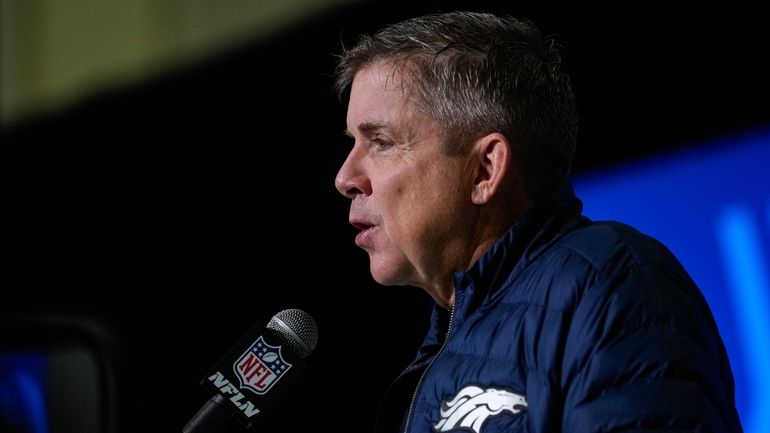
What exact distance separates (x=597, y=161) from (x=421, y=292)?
0.89 m

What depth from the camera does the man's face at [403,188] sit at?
170cm

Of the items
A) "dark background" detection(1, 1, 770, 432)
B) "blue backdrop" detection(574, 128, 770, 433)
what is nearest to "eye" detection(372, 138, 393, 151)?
"blue backdrop" detection(574, 128, 770, 433)

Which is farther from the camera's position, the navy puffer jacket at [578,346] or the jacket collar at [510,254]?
the jacket collar at [510,254]

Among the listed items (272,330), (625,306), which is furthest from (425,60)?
(625,306)

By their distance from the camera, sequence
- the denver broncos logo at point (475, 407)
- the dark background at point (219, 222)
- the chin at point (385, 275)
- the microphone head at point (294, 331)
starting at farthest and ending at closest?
1. the dark background at point (219, 222)
2. the chin at point (385, 275)
3. the microphone head at point (294, 331)
4. the denver broncos logo at point (475, 407)

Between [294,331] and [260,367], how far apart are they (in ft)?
0.29

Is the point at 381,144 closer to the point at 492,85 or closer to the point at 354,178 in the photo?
the point at 354,178

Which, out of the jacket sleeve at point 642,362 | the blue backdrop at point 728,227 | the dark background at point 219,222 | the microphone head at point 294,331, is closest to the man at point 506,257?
the jacket sleeve at point 642,362

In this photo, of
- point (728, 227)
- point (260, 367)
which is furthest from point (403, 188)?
point (728, 227)

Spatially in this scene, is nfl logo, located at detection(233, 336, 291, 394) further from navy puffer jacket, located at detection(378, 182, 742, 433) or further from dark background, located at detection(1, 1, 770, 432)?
dark background, located at detection(1, 1, 770, 432)

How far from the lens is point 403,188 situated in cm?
172

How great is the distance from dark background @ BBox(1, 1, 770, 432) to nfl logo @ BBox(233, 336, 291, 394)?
1.33m

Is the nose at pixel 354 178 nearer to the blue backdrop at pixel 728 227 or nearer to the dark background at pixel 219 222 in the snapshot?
the blue backdrop at pixel 728 227

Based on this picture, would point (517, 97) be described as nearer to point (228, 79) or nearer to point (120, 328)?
point (228, 79)
